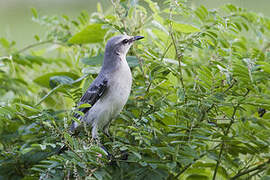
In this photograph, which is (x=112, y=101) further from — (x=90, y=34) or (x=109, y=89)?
(x=90, y=34)

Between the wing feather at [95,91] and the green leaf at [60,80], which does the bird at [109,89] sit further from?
the green leaf at [60,80]

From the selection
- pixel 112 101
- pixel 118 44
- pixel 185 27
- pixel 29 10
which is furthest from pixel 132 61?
pixel 29 10

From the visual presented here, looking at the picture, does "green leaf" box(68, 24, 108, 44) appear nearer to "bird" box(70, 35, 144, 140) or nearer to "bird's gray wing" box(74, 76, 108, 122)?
"bird" box(70, 35, 144, 140)

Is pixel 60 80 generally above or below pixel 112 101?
above

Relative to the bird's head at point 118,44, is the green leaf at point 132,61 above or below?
below

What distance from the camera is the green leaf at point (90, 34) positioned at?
2.75 meters

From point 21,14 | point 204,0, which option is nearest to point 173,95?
point 204,0

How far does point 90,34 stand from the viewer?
282 cm

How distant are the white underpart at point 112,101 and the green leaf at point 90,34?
0.27 meters

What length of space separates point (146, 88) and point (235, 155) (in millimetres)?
681

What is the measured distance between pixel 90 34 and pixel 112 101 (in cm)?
55

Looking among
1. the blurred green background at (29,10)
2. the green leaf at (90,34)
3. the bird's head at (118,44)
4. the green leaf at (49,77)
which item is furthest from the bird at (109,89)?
the blurred green background at (29,10)

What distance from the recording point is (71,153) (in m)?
1.84

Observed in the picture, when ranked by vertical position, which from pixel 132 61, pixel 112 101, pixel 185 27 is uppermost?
pixel 185 27
